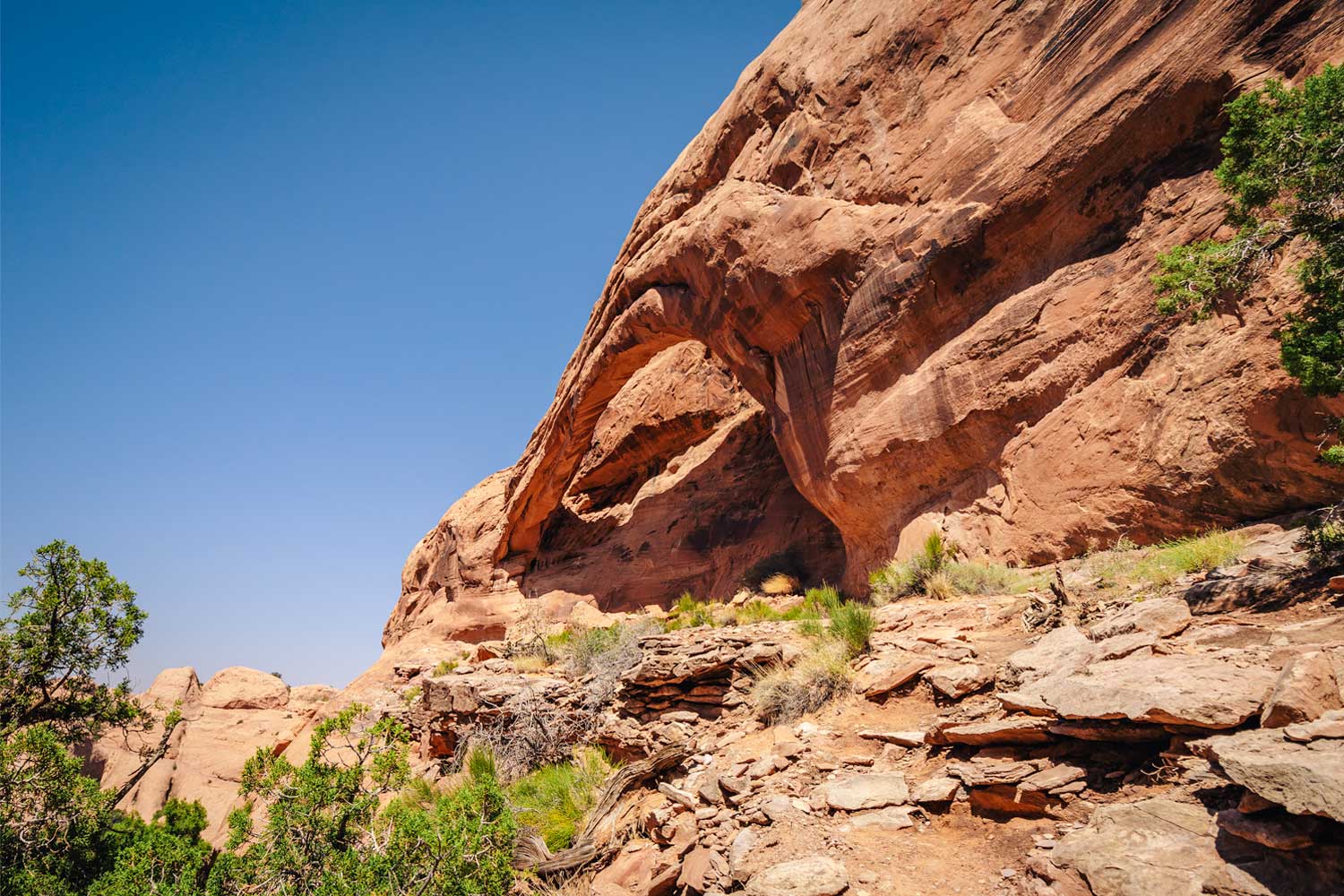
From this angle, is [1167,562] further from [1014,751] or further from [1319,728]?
[1319,728]

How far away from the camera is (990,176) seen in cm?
1090

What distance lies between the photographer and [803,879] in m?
4.07

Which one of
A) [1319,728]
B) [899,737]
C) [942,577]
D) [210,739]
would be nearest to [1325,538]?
[1319,728]

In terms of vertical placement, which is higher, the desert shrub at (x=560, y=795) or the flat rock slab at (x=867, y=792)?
the flat rock slab at (x=867, y=792)

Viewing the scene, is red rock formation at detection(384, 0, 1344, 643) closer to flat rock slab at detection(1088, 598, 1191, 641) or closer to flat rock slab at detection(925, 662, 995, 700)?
flat rock slab at detection(1088, 598, 1191, 641)

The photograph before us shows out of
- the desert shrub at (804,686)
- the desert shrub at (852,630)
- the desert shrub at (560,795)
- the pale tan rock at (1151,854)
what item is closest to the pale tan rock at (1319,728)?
the pale tan rock at (1151,854)

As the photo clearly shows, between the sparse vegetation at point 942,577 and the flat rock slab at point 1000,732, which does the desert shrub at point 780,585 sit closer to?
the sparse vegetation at point 942,577

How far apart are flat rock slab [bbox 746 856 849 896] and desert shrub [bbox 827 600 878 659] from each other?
342cm

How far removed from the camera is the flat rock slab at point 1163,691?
3.43 meters

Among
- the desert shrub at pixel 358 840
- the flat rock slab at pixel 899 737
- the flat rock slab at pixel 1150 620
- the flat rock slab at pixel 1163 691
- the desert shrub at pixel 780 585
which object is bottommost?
the desert shrub at pixel 780 585

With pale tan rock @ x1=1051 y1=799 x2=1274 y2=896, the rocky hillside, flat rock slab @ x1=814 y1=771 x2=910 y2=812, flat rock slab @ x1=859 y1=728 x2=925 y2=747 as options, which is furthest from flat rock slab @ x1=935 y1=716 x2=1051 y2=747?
pale tan rock @ x1=1051 y1=799 x2=1274 y2=896

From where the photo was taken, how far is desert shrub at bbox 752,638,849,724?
6859 millimetres

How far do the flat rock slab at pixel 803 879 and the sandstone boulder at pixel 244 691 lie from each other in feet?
69.5

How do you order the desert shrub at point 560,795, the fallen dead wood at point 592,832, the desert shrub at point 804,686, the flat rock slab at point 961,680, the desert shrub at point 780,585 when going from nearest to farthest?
the flat rock slab at point 961,680 → the fallen dead wood at point 592,832 → the desert shrub at point 804,686 → the desert shrub at point 560,795 → the desert shrub at point 780,585
